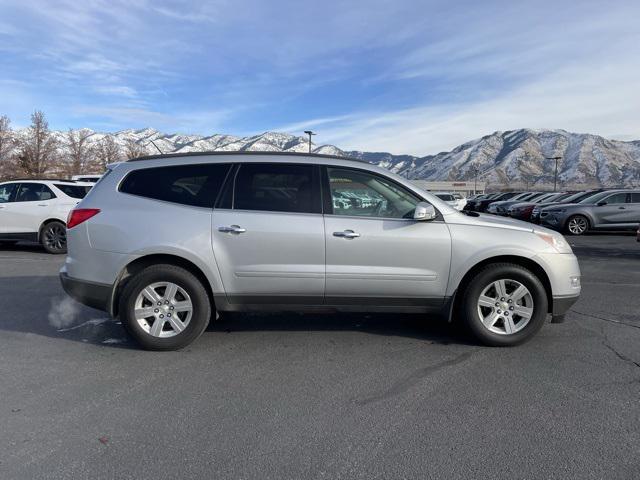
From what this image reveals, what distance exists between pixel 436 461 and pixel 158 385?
2.17 metres

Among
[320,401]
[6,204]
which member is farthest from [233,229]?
[6,204]

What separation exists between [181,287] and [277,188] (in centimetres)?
128

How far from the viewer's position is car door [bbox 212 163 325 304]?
4293mm

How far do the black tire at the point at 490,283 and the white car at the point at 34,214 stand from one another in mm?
9654

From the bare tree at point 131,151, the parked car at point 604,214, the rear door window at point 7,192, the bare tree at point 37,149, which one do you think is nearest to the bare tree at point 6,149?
the bare tree at point 37,149

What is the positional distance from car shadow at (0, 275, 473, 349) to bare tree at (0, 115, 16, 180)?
50.3 meters

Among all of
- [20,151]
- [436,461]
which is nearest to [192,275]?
[436,461]

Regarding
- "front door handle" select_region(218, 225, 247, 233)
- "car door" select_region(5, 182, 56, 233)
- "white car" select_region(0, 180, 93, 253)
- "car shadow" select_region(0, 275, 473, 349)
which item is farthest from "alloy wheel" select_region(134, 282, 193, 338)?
"car door" select_region(5, 182, 56, 233)

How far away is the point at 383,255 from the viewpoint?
4.32 metres

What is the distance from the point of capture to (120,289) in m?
4.38

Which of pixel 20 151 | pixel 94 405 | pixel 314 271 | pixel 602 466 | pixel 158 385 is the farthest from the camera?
pixel 20 151

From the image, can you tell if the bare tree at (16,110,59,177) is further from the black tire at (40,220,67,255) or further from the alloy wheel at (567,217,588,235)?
the alloy wheel at (567,217,588,235)

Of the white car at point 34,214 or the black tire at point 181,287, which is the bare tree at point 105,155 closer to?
the white car at point 34,214

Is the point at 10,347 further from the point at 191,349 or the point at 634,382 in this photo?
the point at 634,382
